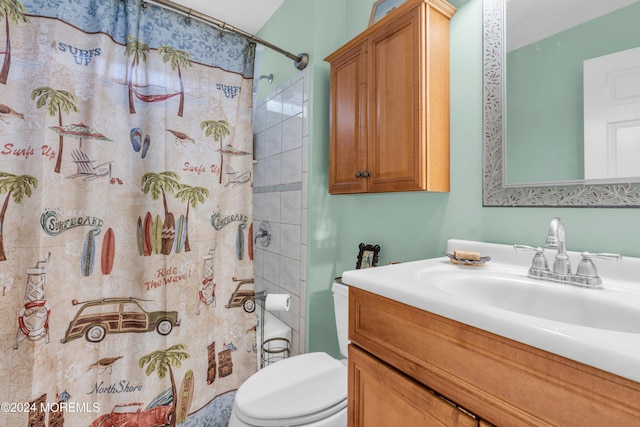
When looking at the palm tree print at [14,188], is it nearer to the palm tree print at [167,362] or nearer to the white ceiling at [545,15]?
the palm tree print at [167,362]

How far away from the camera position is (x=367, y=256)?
1.45 meters

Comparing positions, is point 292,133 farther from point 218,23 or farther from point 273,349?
point 273,349

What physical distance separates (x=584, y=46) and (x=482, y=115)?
301 millimetres

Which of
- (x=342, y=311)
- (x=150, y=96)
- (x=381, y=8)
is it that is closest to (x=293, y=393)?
(x=342, y=311)

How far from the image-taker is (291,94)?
1726 mm

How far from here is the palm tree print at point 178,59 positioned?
121 centimetres

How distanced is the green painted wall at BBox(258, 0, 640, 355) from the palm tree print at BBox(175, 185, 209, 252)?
1.77ft

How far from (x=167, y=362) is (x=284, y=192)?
1037 mm

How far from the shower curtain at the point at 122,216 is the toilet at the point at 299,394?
0.38 meters

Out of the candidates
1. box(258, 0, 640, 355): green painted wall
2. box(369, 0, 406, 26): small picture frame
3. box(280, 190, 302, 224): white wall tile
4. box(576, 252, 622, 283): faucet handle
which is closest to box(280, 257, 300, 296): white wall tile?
box(258, 0, 640, 355): green painted wall

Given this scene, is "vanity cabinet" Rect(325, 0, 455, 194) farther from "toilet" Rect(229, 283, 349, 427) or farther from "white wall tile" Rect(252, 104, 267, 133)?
"white wall tile" Rect(252, 104, 267, 133)

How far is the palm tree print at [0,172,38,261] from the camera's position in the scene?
0.94m

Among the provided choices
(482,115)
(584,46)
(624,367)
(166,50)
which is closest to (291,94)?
(166,50)

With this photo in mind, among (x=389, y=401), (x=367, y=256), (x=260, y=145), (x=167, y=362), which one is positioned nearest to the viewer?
(x=389, y=401)
